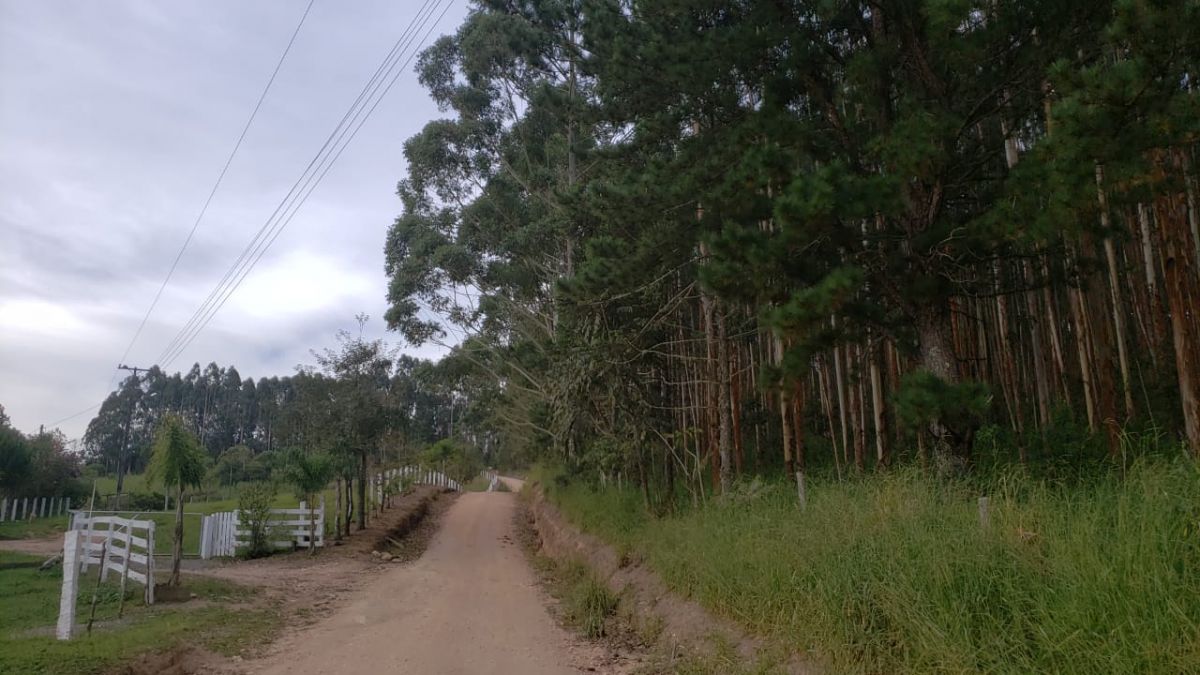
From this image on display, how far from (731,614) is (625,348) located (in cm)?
655

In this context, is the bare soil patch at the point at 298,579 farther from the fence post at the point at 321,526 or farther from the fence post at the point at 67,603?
the fence post at the point at 67,603

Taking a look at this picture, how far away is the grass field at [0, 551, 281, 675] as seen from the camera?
643cm

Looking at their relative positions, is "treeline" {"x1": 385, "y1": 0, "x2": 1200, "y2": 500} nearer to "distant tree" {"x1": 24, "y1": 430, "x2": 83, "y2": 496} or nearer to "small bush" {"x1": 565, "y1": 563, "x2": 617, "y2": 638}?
"small bush" {"x1": 565, "y1": 563, "x2": 617, "y2": 638}

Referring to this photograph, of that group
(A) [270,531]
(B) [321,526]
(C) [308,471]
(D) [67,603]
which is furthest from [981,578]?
(C) [308,471]

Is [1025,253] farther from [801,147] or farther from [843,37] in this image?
[843,37]

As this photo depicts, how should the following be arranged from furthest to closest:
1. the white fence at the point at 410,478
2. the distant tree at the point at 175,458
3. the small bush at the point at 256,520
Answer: the white fence at the point at 410,478, the small bush at the point at 256,520, the distant tree at the point at 175,458

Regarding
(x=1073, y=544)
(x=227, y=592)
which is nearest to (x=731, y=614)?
(x=1073, y=544)

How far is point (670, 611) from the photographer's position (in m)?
8.00

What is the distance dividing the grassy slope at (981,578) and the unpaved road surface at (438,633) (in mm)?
2215

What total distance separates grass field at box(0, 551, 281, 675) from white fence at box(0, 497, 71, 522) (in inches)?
832

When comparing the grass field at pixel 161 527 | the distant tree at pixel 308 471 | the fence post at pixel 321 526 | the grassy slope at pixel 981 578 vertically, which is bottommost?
the grass field at pixel 161 527

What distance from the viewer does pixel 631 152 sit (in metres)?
11.0

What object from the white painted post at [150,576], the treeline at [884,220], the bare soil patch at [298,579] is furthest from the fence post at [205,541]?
the treeline at [884,220]

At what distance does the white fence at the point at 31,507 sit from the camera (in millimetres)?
28500
